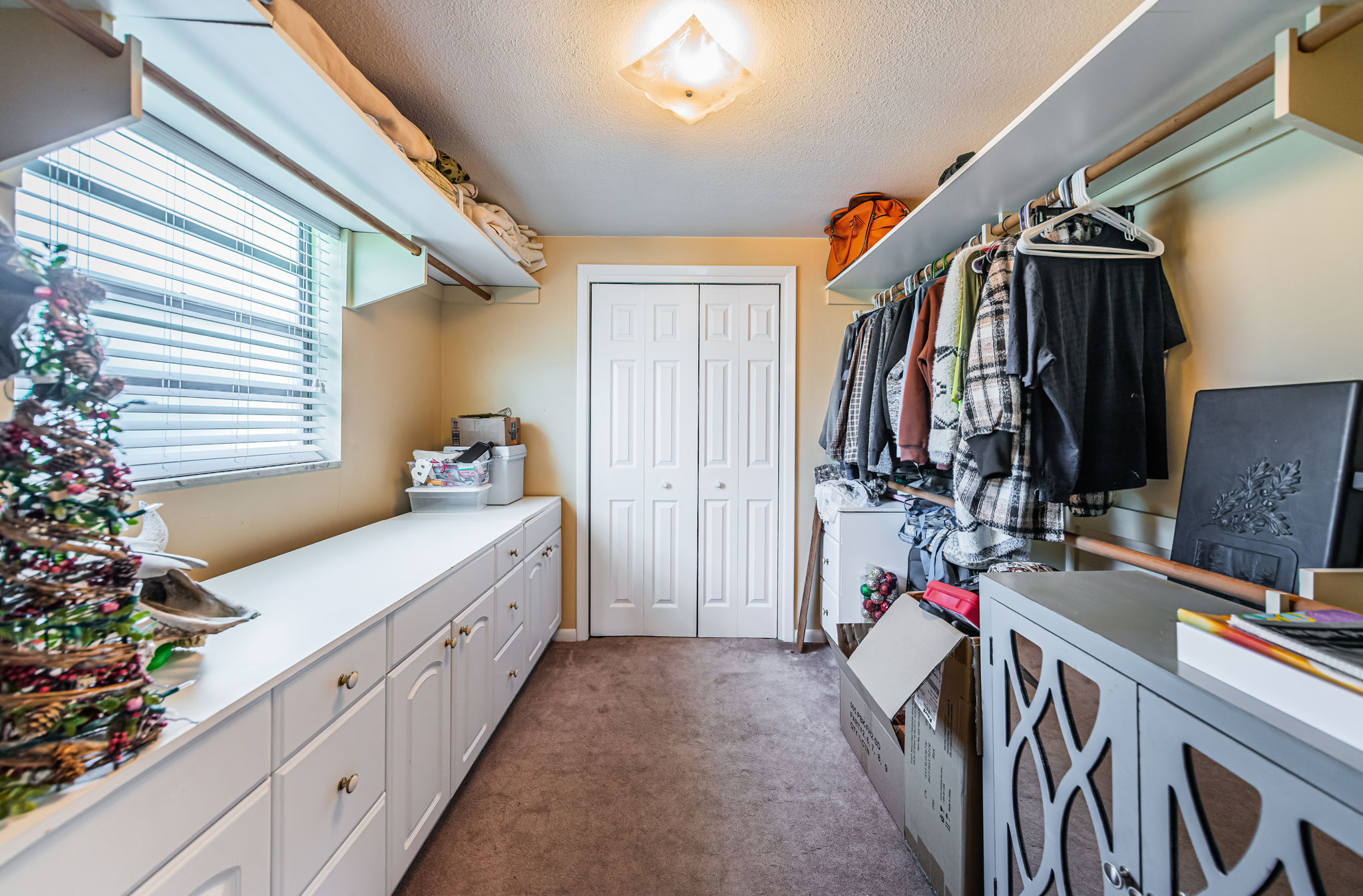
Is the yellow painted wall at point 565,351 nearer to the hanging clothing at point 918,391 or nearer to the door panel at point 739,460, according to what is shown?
the door panel at point 739,460

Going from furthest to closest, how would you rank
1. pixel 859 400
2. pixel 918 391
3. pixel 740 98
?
pixel 859 400 < pixel 918 391 < pixel 740 98

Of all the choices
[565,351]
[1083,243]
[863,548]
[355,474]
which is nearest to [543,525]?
[355,474]

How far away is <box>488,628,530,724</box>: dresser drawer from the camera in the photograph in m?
1.73

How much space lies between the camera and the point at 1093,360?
45.9 inches

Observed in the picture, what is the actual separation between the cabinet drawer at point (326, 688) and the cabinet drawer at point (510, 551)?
2.11 ft

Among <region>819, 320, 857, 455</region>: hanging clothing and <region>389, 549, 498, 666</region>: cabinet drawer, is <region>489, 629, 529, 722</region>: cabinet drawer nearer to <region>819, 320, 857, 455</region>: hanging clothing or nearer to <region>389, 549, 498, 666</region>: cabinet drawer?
<region>389, 549, 498, 666</region>: cabinet drawer

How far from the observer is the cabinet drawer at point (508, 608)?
171cm

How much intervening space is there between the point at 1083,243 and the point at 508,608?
7.07ft

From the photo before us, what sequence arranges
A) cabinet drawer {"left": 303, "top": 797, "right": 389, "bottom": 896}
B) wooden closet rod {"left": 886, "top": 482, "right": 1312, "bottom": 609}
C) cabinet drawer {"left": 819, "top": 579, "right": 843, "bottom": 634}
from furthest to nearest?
cabinet drawer {"left": 819, "top": 579, "right": 843, "bottom": 634} < cabinet drawer {"left": 303, "top": 797, "right": 389, "bottom": 896} < wooden closet rod {"left": 886, "top": 482, "right": 1312, "bottom": 609}

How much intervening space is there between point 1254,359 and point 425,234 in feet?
8.34

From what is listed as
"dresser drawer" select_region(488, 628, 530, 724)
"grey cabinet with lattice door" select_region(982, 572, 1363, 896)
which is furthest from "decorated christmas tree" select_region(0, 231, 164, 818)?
Answer: "grey cabinet with lattice door" select_region(982, 572, 1363, 896)

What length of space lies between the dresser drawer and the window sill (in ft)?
3.01

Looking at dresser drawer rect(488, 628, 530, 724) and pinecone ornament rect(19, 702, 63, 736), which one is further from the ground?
pinecone ornament rect(19, 702, 63, 736)

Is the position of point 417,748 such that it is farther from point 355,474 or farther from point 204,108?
point 204,108
